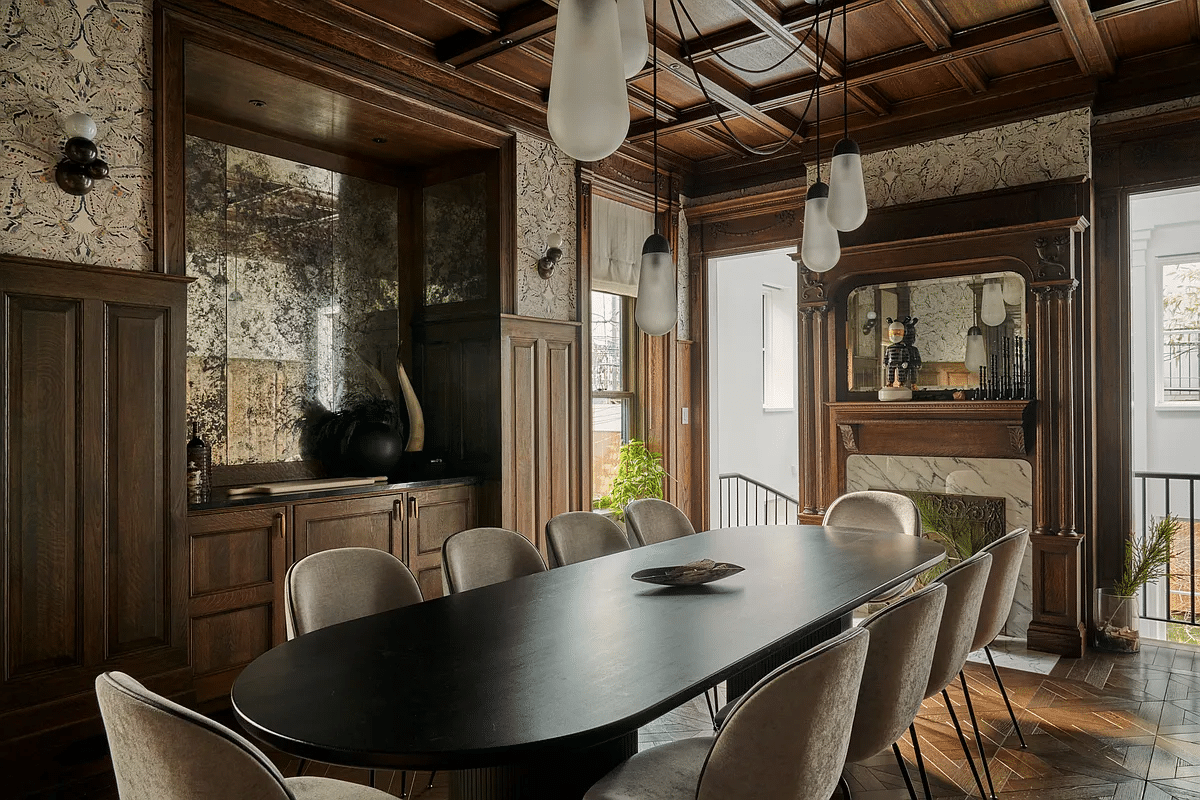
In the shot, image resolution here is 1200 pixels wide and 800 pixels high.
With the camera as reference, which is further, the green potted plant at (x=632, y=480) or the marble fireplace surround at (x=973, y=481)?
the green potted plant at (x=632, y=480)

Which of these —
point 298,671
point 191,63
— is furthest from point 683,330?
point 298,671

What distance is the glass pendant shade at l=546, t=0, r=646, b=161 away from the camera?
1.66 m

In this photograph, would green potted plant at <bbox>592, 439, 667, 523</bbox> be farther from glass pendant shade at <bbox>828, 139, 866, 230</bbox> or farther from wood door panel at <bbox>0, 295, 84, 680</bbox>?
wood door panel at <bbox>0, 295, 84, 680</bbox>

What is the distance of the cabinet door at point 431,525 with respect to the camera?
4273 mm

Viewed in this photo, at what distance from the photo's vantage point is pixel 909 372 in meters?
4.88

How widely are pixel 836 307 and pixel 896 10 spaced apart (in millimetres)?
1901

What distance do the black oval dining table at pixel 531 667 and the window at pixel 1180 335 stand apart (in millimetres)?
6401

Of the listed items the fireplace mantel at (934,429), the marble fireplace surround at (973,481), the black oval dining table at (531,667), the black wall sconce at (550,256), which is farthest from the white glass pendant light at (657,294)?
the marble fireplace surround at (973,481)

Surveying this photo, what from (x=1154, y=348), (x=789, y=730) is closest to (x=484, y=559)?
(x=789, y=730)

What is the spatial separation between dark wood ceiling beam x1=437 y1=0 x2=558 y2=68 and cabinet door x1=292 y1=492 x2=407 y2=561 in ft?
7.31

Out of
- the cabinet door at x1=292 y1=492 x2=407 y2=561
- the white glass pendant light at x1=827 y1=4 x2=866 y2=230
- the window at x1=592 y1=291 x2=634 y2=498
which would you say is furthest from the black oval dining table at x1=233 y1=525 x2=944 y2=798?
the window at x1=592 y1=291 x2=634 y2=498

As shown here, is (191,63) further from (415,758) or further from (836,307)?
(836,307)

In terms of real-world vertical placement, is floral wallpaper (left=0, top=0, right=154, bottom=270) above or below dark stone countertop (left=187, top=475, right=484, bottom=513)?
above

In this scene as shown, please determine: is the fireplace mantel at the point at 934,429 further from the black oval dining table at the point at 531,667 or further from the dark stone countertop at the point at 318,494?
the dark stone countertop at the point at 318,494
